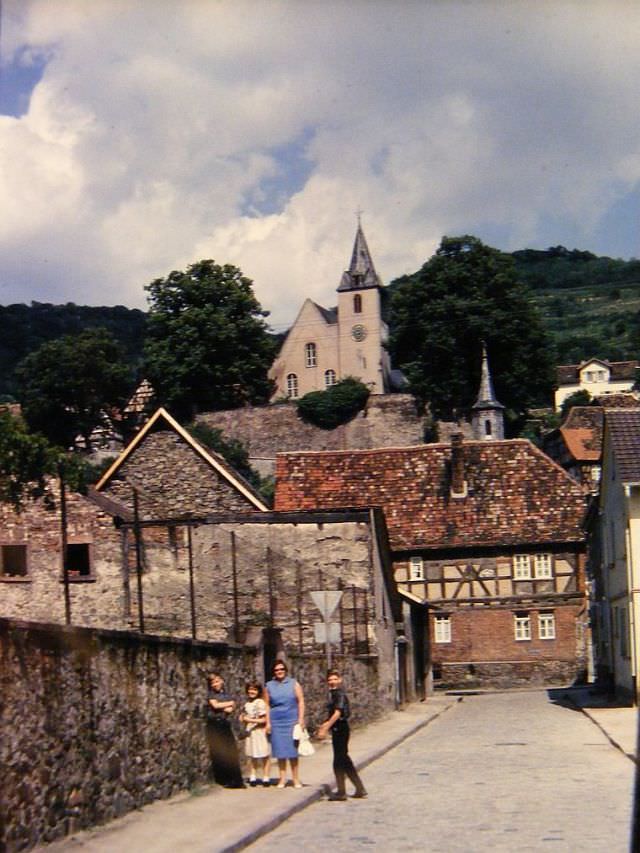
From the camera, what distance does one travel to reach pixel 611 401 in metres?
101

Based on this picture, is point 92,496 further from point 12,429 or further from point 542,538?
point 542,538

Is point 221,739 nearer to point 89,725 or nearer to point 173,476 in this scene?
point 89,725

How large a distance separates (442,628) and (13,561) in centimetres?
2397

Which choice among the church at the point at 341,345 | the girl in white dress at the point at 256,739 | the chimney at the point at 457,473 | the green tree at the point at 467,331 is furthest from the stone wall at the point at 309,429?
the girl in white dress at the point at 256,739

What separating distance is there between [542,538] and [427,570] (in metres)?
4.08

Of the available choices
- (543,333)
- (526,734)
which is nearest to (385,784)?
(526,734)

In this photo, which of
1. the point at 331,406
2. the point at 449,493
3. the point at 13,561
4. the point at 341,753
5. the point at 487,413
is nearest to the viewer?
the point at 341,753

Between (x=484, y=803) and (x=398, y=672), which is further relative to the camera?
(x=398, y=672)

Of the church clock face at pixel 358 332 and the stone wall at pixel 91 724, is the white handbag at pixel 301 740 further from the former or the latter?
the church clock face at pixel 358 332

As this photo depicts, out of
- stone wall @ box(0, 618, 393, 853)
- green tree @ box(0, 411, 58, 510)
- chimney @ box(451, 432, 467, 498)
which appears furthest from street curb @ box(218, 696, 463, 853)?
chimney @ box(451, 432, 467, 498)

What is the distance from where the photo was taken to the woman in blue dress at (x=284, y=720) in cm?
1656

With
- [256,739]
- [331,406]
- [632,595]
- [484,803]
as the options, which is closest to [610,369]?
[331,406]

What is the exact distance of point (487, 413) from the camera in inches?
→ 3344

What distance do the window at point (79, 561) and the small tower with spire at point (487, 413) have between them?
55134 millimetres
